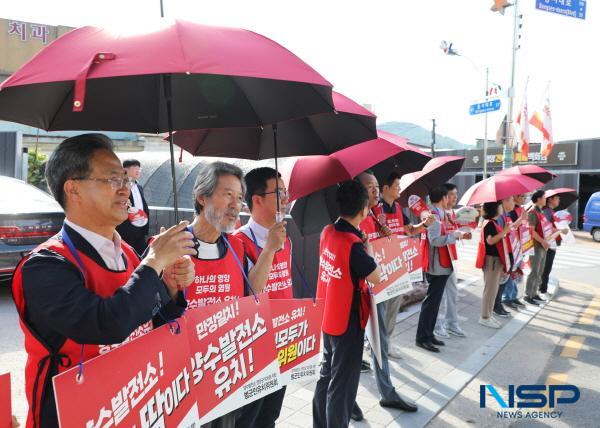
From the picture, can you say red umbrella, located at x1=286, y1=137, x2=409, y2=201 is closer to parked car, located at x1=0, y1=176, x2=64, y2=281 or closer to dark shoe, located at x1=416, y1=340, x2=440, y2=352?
dark shoe, located at x1=416, y1=340, x2=440, y2=352

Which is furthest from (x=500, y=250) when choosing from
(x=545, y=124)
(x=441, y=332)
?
(x=545, y=124)

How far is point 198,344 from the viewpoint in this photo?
2125mm

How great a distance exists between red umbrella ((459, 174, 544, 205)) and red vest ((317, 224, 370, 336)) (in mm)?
3163

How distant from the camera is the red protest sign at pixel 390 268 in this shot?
413 centimetres

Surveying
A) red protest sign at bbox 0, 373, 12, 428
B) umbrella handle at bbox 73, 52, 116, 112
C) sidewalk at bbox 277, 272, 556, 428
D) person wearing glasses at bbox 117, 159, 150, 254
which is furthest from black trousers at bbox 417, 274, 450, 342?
umbrella handle at bbox 73, 52, 116, 112

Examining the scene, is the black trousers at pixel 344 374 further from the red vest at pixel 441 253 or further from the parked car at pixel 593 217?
the parked car at pixel 593 217

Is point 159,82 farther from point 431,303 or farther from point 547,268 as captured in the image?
point 547,268

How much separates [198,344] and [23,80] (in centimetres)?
120

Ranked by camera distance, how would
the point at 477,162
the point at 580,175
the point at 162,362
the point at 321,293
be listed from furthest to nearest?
the point at 477,162, the point at 580,175, the point at 321,293, the point at 162,362

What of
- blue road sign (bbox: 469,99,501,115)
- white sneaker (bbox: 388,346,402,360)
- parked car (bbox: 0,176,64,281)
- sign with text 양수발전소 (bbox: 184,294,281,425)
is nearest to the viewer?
sign with text 양수발전소 (bbox: 184,294,281,425)

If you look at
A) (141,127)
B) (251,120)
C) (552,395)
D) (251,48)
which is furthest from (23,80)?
(552,395)

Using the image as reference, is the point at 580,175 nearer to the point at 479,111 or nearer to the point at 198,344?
the point at 479,111

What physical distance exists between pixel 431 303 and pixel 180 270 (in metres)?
4.20

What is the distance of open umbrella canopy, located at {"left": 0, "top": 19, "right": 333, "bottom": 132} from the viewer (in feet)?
5.22
